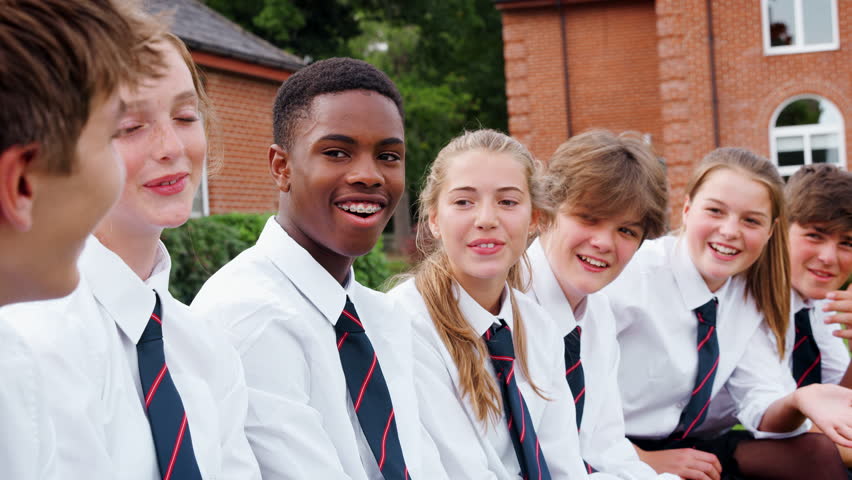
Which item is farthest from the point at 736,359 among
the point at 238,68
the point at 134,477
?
the point at 238,68

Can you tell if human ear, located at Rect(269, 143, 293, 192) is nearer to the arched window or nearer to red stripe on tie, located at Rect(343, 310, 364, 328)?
red stripe on tie, located at Rect(343, 310, 364, 328)

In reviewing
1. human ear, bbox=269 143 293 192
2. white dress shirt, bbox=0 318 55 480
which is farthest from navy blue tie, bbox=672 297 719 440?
white dress shirt, bbox=0 318 55 480

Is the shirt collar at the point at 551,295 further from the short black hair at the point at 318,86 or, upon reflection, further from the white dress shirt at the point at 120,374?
the white dress shirt at the point at 120,374

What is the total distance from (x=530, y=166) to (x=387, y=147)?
34.8 inches

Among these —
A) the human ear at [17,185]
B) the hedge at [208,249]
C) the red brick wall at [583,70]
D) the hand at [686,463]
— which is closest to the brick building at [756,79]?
the red brick wall at [583,70]

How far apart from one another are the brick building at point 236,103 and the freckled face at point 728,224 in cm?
915

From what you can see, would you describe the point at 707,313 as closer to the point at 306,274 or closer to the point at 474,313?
the point at 474,313

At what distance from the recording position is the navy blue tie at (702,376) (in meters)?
3.63

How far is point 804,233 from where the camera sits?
4129 millimetres

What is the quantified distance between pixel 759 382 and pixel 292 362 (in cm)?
263

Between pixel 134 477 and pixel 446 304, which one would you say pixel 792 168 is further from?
pixel 134 477

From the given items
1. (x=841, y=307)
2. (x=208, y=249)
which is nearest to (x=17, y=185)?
(x=841, y=307)

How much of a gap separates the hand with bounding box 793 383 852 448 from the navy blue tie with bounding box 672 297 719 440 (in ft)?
1.23

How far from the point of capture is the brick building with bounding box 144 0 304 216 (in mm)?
12078
